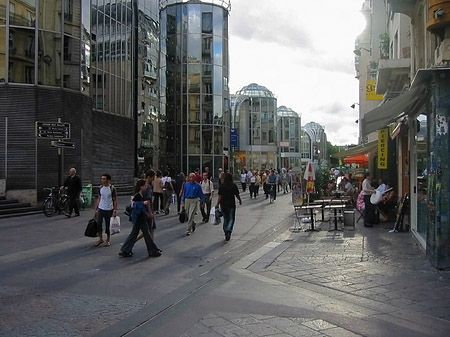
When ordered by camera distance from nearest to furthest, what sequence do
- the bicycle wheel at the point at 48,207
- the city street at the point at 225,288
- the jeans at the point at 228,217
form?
1. the city street at the point at 225,288
2. the jeans at the point at 228,217
3. the bicycle wheel at the point at 48,207

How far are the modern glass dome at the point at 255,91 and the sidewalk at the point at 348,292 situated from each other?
2452 inches

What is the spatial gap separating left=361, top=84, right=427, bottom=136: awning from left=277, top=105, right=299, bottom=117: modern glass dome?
85.0 m

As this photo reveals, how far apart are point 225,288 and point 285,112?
89580 millimetres

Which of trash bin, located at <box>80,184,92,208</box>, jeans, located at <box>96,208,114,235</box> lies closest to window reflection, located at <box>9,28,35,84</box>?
trash bin, located at <box>80,184,92,208</box>

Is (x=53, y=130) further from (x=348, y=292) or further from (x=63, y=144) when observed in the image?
(x=348, y=292)

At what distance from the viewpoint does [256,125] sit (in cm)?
7250

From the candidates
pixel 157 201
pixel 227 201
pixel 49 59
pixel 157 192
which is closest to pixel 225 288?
pixel 227 201

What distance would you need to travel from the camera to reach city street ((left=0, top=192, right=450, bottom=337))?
232 inches

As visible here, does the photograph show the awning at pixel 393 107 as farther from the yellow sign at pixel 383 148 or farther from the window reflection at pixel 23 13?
the window reflection at pixel 23 13

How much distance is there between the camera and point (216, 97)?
151 ft

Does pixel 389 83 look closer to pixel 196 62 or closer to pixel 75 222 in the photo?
pixel 75 222

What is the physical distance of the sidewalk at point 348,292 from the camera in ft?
19.0

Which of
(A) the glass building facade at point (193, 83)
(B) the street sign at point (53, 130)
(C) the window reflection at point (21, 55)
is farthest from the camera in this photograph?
(A) the glass building facade at point (193, 83)

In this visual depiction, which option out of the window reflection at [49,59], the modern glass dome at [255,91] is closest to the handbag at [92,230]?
the window reflection at [49,59]
